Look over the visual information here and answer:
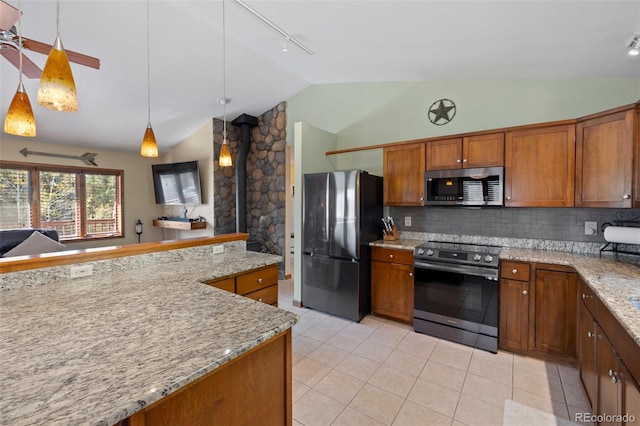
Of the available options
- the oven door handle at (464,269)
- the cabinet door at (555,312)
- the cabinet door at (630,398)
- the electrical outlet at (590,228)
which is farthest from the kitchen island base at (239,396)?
the electrical outlet at (590,228)

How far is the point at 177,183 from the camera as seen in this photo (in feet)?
17.7

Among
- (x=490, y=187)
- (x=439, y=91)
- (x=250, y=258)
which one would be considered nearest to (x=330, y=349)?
(x=250, y=258)

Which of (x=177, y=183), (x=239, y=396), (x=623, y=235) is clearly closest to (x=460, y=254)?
(x=623, y=235)

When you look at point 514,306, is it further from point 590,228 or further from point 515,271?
point 590,228

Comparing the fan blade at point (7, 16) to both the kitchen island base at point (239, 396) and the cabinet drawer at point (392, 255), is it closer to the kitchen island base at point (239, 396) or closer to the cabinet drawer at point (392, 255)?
the kitchen island base at point (239, 396)

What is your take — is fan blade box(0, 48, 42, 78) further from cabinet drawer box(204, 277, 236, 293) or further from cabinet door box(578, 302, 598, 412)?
cabinet door box(578, 302, 598, 412)

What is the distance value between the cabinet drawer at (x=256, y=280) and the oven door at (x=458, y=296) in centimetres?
152

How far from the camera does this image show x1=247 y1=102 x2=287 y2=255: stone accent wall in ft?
16.6

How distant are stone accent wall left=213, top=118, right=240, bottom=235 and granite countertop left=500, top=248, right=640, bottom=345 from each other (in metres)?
4.36

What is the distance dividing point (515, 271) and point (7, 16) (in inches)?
159

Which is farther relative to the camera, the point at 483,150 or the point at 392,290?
the point at 392,290

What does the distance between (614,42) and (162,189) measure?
647 cm

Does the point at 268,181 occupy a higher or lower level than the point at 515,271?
higher

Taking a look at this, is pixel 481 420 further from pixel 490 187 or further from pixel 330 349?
pixel 490 187
